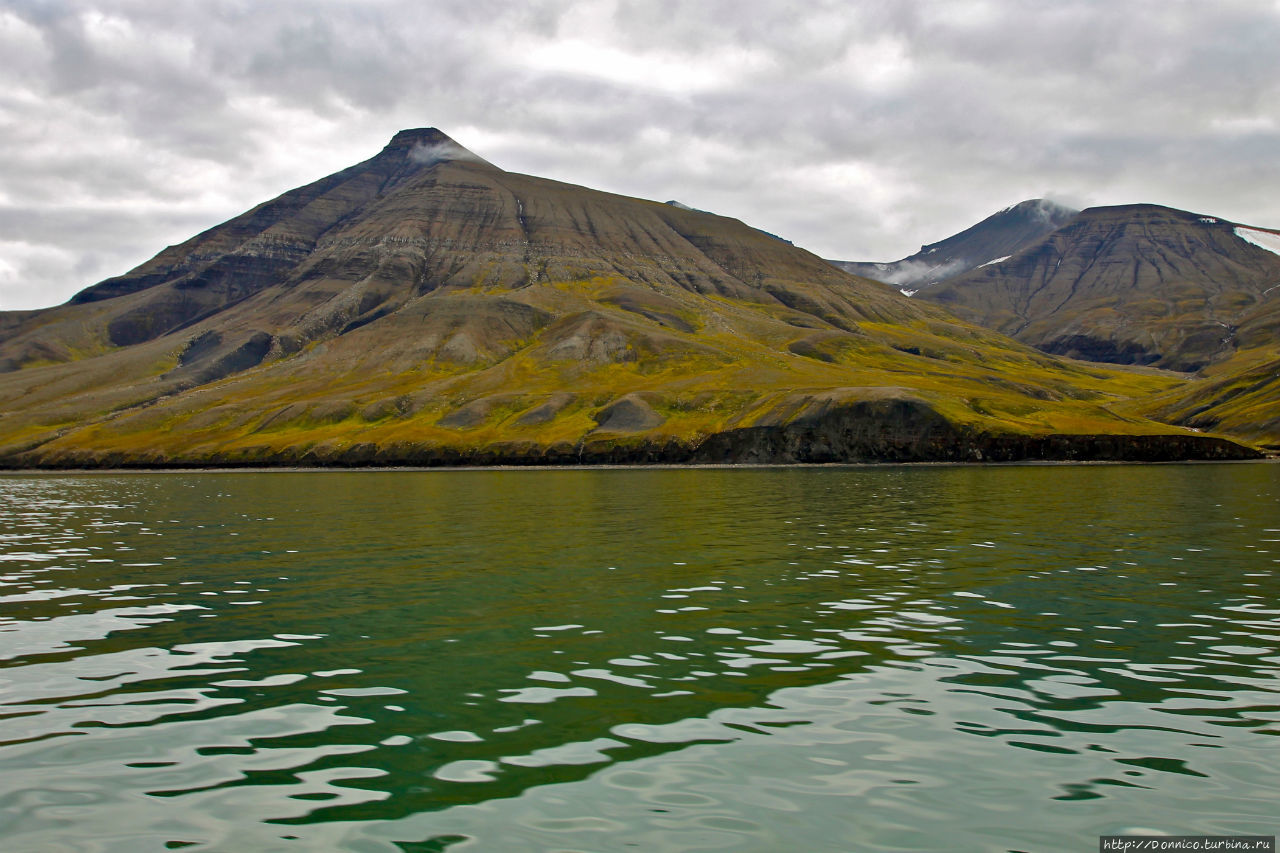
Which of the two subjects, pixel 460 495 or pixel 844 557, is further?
pixel 460 495

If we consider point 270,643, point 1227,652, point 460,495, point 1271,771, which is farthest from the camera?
point 460,495

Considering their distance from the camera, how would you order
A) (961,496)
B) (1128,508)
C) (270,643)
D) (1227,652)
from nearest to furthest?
1. (1227,652)
2. (270,643)
3. (1128,508)
4. (961,496)

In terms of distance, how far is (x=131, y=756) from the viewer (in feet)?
51.9

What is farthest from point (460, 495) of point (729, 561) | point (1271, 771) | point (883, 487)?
point (1271, 771)

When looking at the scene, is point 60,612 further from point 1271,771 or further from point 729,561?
point 1271,771

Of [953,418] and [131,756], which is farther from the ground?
[953,418]

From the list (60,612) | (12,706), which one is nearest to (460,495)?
(60,612)

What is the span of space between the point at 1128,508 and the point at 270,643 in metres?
65.8

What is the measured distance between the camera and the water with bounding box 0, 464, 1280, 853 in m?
13.0

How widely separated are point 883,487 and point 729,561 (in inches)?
2437

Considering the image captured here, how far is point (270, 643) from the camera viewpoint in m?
25.1

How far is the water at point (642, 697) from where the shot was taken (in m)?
13.0

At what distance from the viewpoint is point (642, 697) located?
19.2 m

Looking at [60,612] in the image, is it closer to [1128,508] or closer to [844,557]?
[844,557]
